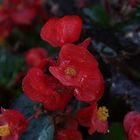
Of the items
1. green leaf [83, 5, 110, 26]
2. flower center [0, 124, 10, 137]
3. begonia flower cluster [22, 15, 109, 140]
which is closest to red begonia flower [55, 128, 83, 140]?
begonia flower cluster [22, 15, 109, 140]

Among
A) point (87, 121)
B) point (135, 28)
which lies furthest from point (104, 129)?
point (135, 28)

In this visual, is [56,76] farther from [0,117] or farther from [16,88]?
[16,88]

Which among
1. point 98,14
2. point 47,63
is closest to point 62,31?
point 47,63

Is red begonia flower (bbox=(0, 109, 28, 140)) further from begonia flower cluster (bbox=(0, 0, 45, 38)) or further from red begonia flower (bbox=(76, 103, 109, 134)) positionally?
begonia flower cluster (bbox=(0, 0, 45, 38))

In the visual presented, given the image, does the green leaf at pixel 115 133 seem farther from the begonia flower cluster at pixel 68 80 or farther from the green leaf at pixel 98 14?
the green leaf at pixel 98 14

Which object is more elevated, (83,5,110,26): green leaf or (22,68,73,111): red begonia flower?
(22,68,73,111): red begonia flower

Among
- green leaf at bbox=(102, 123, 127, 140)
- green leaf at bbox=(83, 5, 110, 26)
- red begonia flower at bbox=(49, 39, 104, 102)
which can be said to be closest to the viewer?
red begonia flower at bbox=(49, 39, 104, 102)

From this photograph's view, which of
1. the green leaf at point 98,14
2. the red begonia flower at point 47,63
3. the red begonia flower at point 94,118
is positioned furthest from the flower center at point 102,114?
the green leaf at point 98,14
